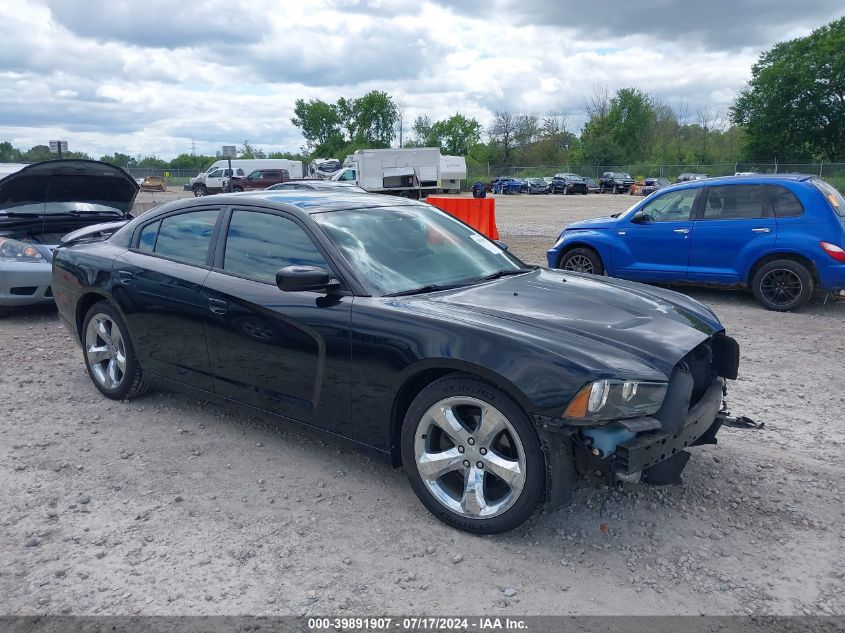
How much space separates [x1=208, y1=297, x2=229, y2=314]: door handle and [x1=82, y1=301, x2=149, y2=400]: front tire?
3.41 feet

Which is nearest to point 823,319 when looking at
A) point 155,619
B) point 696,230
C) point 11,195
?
point 696,230

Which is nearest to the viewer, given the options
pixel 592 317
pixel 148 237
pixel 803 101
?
pixel 592 317

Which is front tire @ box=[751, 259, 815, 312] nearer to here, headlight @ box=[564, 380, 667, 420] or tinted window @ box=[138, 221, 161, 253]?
headlight @ box=[564, 380, 667, 420]

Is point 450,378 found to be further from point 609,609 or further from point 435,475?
point 609,609

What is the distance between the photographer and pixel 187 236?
4.68 meters

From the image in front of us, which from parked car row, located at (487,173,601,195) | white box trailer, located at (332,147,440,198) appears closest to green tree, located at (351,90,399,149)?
parked car row, located at (487,173,601,195)

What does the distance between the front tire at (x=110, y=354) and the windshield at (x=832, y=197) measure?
7.52m

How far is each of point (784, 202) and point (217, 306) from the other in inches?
271

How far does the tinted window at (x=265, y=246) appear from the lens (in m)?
4.03

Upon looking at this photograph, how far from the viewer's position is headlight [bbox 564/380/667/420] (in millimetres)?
2959

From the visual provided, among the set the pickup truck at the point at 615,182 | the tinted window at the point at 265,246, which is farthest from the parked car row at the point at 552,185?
the tinted window at the point at 265,246

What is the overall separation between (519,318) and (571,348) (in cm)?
37

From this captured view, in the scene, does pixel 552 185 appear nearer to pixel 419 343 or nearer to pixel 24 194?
pixel 24 194

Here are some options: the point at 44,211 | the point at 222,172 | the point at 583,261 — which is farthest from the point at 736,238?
the point at 222,172
